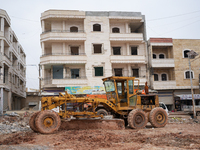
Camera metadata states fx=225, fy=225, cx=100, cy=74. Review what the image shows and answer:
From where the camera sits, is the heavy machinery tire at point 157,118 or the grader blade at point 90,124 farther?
the heavy machinery tire at point 157,118

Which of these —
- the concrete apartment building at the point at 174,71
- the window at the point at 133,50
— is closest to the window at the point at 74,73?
the window at the point at 133,50

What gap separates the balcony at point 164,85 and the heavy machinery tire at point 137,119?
660 inches

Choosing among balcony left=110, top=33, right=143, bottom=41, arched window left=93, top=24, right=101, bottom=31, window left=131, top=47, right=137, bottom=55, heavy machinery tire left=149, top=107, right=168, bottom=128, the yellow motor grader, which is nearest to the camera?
the yellow motor grader

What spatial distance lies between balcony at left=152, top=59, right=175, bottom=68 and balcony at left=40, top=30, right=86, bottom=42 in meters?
9.55

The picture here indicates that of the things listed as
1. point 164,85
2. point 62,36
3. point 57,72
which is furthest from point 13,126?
point 164,85

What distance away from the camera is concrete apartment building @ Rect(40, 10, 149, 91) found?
27531mm

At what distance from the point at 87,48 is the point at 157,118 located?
16.8 metres

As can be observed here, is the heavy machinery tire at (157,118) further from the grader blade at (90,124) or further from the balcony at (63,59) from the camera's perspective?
the balcony at (63,59)

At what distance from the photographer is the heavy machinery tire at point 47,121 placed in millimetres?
10297

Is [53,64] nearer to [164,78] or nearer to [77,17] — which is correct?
[77,17]

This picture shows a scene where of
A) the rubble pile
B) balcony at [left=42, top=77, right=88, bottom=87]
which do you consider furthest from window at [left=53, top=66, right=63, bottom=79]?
the rubble pile

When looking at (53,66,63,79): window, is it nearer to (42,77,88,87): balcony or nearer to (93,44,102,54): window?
(42,77,88,87): balcony

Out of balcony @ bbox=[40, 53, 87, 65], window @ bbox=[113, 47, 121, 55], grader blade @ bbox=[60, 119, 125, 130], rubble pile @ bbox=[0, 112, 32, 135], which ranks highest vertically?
window @ bbox=[113, 47, 121, 55]

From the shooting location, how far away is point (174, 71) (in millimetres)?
29625
